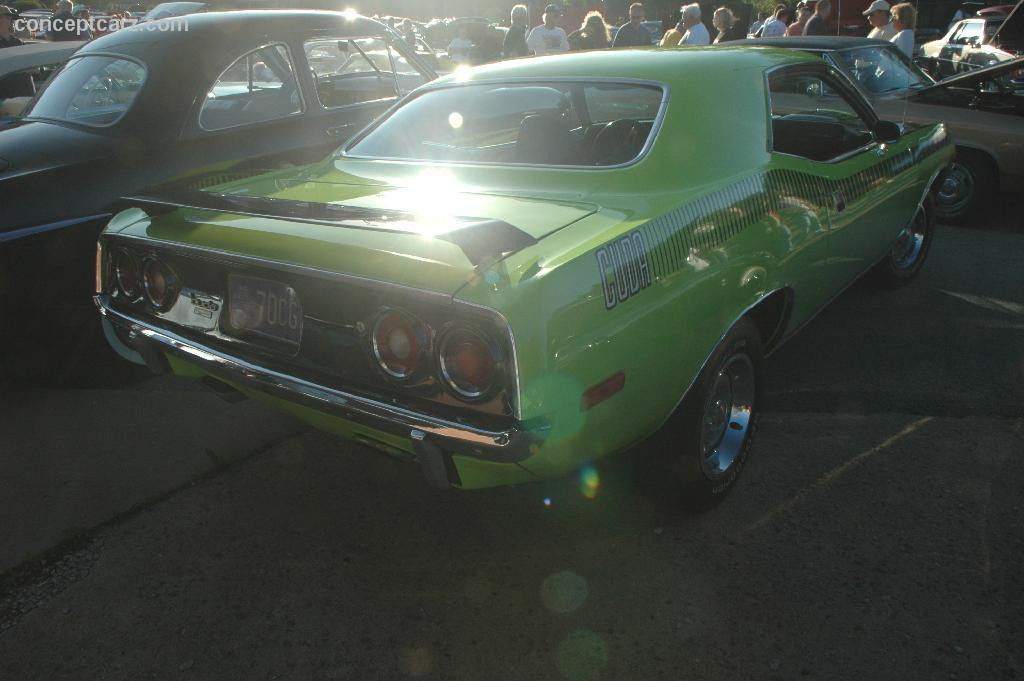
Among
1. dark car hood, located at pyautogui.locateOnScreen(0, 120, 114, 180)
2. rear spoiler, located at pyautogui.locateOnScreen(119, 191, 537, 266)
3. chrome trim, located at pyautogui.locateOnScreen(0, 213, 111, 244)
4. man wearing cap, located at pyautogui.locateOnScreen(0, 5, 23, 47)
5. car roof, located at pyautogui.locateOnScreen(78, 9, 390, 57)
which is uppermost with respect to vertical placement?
man wearing cap, located at pyautogui.locateOnScreen(0, 5, 23, 47)

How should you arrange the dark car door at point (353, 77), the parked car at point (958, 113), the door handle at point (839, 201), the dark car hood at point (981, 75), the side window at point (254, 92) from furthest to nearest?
the parked car at point (958, 113)
the dark car hood at point (981, 75)
the dark car door at point (353, 77)
the side window at point (254, 92)
the door handle at point (839, 201)

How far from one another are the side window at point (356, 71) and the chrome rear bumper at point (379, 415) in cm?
284

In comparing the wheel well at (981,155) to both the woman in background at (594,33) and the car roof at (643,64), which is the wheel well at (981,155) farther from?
the woman in background at (594,33)

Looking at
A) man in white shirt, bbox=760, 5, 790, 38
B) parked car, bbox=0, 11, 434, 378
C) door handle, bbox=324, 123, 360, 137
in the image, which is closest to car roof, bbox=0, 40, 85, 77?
parked car, bbox=0, 11, 434, 378

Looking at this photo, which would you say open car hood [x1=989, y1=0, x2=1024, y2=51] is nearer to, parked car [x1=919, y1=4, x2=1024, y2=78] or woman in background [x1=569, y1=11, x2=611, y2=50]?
parked car [x1=919, y1=4, x2=1024, y2=78]

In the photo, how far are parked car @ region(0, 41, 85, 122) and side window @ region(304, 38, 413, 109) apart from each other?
7.58 feet

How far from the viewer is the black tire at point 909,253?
16.1 feet

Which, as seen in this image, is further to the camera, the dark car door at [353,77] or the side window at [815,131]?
the dark car door at [353,77]

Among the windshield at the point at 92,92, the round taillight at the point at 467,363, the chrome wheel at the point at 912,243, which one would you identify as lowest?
the chrome wheel at the point at 912,243

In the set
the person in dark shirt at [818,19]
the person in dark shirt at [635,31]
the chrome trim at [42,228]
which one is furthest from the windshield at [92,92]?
the person in dark shirt at [818,19]

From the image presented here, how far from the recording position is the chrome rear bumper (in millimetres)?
1965

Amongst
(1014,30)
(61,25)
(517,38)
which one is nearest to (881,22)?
(1014,30)

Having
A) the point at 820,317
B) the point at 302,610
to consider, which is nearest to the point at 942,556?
the point at 302,610

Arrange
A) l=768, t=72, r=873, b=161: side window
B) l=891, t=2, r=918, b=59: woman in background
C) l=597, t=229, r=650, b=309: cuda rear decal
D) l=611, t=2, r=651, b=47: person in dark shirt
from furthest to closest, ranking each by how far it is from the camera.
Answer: l=611, t=2, r=651, b=47: person in dark shirt
l=891, t=2, r=918, b=59: woman in background
l=768, t=72, r=873, b=161: side window
l=597, t=229, r=650, b=309: cuda rear decal
